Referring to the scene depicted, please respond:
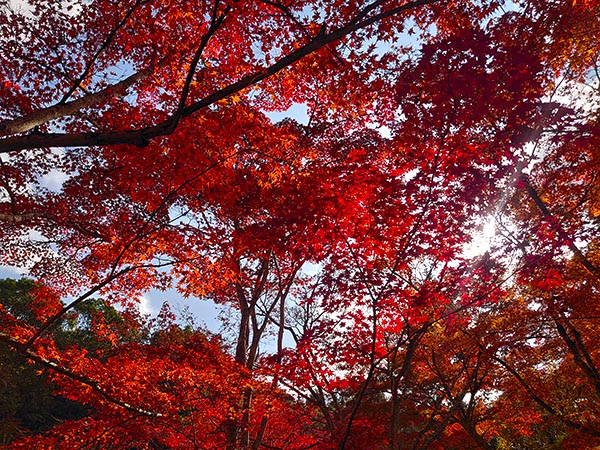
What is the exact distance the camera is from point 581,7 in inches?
262

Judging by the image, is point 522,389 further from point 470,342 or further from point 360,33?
point 360,33

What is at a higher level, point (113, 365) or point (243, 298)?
point (243, 298)

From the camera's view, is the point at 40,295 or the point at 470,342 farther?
the point at 40,295

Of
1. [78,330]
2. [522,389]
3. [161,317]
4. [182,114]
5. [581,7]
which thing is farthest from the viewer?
[78,330]

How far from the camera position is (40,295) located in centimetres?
1097

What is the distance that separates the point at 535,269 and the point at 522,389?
17.4ft

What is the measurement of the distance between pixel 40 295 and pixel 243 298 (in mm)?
6403

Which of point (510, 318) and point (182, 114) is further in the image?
point (510, 318)

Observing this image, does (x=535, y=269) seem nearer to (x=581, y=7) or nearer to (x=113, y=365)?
(x=581, y=7)

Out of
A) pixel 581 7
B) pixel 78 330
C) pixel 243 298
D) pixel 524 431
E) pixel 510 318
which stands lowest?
pixel 524 431


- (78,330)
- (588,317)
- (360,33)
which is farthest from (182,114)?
(78,330)

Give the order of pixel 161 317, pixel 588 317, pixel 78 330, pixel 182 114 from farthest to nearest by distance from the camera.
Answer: pixel 78 330, pixel 161 317, pixel 588 317, pixel 182 114

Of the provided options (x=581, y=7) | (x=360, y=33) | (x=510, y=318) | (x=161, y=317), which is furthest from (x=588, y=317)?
(x=161, y=317)

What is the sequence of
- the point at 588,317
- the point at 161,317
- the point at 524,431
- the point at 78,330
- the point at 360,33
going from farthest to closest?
the point at 78,330, the point at 524,431, the point at 161,317, the point at 588,317, the point at 360,33
